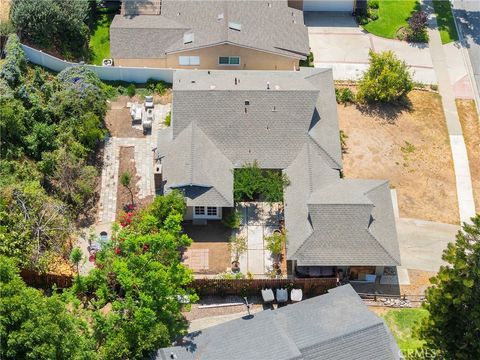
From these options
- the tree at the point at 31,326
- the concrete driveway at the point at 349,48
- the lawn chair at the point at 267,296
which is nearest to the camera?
the tree at the point at 31,326

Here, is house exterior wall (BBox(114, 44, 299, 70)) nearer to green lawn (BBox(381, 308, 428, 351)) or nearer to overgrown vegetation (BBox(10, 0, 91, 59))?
overgrown vegetation (BBox(10, 0, 91, 59))

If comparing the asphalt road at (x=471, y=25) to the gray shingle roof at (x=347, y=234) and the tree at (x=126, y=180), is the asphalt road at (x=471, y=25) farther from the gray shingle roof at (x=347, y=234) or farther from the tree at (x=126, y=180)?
the tree at (x=126, y=180)

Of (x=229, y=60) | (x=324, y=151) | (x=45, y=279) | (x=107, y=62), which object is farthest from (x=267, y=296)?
(x=107, y=62)

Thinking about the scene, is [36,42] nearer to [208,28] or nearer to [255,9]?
[208,28]

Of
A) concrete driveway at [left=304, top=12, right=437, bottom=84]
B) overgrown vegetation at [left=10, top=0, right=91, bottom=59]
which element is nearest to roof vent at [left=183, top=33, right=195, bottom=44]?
overgrown vegetation at [left=10, top=0, right=91, bottom=59]

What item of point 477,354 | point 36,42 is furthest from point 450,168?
point 36,42

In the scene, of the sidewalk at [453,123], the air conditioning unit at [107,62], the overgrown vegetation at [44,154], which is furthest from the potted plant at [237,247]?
the air conditioning unit at [107,62]
